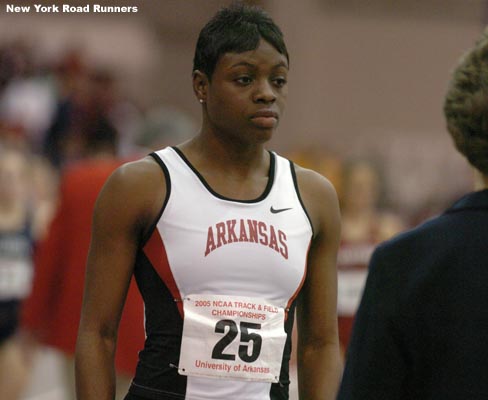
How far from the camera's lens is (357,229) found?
881 centimetres

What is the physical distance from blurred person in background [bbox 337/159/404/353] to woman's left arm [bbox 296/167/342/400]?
14.4ft

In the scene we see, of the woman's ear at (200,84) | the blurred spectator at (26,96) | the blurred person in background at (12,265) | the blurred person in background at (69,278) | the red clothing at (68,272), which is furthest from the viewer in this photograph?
the blurred spectator at (26,96)

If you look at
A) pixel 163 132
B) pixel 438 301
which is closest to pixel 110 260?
pixel 438 301

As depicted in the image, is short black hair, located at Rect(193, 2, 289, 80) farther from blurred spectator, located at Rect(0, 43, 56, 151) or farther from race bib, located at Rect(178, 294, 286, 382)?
blurred spectator, located at Rect(0, 43, 56, 151)

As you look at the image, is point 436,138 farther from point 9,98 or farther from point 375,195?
point 375,195

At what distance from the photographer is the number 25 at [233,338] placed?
3.57m

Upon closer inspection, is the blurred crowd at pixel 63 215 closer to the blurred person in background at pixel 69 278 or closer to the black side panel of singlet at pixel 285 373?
the blurred person in background at pixel 69 278

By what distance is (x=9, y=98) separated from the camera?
15617 mm

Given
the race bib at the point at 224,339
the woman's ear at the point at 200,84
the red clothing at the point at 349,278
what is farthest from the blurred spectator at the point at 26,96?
the race bib at the point at 224,339

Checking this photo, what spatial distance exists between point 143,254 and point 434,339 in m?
1.27

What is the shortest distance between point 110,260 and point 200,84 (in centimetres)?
63

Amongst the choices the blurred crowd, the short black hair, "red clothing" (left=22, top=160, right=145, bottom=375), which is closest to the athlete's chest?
the short black hair

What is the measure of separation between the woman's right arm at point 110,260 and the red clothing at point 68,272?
221cm

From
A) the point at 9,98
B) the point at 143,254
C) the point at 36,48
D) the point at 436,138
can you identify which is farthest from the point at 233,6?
the point at 436,138
